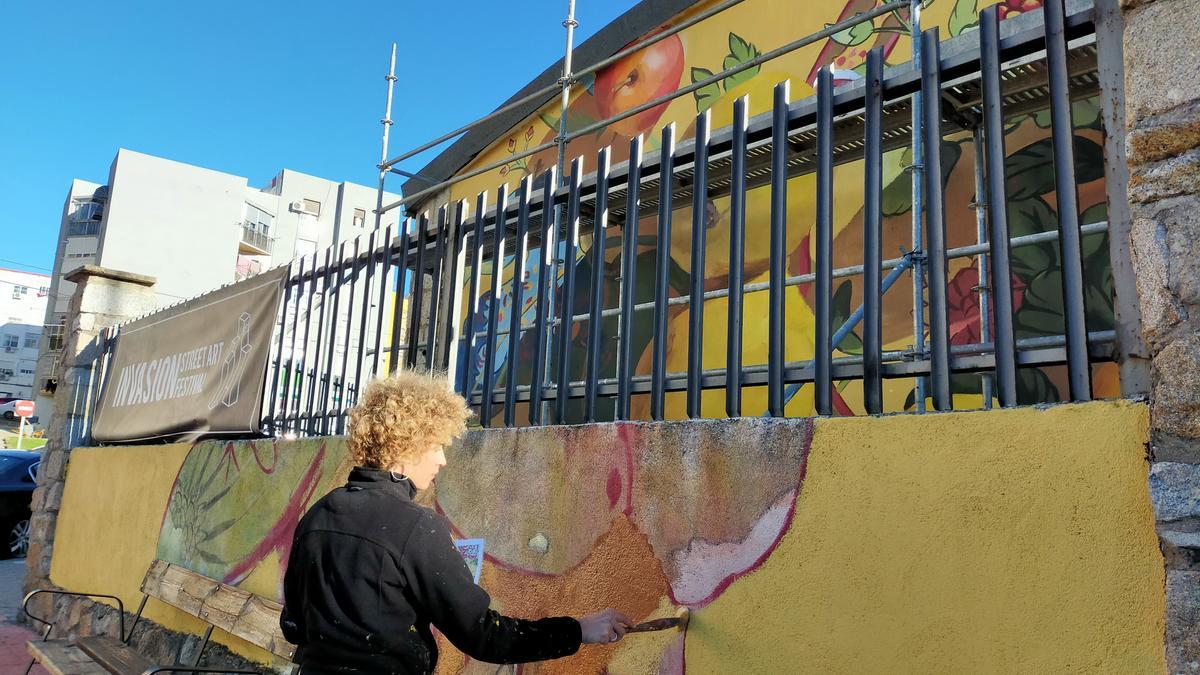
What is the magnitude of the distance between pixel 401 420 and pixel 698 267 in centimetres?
123

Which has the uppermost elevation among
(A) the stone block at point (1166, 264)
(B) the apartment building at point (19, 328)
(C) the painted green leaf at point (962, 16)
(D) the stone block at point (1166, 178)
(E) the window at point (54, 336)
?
(B) the apartment building at point (19, 328)

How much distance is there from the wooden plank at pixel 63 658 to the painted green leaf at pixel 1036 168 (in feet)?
18.5

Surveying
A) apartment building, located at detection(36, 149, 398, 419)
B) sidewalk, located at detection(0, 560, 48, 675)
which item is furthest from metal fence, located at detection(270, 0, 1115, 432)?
apartment building, located at detection(36, 149, 398, 419)

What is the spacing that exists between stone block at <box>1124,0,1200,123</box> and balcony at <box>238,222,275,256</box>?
43853 mm

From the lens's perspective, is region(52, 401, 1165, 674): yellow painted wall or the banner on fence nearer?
region(52, 401, 1165, 674): yellow painted wall

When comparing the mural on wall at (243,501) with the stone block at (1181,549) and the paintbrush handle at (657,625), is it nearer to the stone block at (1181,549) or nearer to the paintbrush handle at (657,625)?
the paintbrush handle at (657,625)

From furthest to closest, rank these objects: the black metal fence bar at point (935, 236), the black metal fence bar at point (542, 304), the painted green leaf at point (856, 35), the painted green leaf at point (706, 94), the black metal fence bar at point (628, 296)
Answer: the painted green leaf at point (706, 94) → the painted green leaf at point (856, 35) → the black metal fence bar at point (542, 304) → the black metal fence bar at point (628, 296) → the black metal fence bar at point (935, 236)

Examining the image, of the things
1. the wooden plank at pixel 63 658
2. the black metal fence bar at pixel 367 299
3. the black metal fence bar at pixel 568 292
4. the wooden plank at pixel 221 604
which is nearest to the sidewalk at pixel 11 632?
the wooden plank at pixel 63 658

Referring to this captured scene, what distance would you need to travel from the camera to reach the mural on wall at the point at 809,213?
4.50m

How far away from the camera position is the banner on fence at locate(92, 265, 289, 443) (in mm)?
5691

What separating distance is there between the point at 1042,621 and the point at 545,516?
1820mm

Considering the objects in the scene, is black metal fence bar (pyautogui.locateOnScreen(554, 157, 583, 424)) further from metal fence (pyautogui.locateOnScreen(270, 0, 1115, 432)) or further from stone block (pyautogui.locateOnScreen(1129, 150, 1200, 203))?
stone block (pyautogui.locateOnScreen(1129, 150, 1200, 203))

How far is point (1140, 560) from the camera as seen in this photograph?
1.94 m

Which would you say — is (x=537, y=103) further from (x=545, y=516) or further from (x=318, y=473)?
(x=545, y=516)
